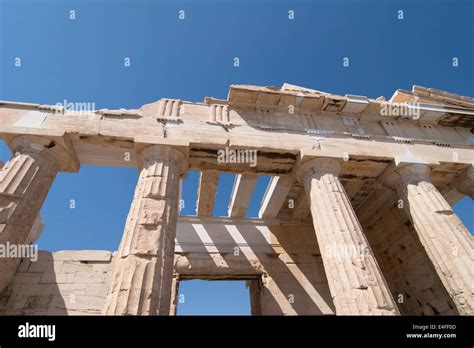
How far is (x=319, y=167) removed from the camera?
28.7 ft

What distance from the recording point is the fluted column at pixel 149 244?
5.12m

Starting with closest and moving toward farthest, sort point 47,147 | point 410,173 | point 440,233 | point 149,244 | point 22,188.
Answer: point 149,244 < point 22,188 < point 47,147 < point 440,233 < point 410,173

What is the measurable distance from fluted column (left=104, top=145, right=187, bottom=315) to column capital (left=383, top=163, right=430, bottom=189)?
701cm

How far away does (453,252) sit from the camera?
7410 mm

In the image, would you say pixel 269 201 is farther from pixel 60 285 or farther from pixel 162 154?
pixel 60 285

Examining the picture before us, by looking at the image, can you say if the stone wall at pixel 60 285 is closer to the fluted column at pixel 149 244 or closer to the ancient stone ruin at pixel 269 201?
the ancient stone ruin at pixel 269 201

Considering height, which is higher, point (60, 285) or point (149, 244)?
point (60, 285)

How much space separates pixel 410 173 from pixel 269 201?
16.7ft

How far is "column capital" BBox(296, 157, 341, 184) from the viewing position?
28.5ft

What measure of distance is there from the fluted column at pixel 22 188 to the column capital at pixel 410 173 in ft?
33.9

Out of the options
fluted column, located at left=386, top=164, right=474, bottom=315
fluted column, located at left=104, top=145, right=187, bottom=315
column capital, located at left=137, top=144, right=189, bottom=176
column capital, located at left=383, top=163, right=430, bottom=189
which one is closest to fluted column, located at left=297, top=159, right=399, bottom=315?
fluted column, located at left=386, top=164, right=474, bottom=315

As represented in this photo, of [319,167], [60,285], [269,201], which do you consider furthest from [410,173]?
[60,285]
